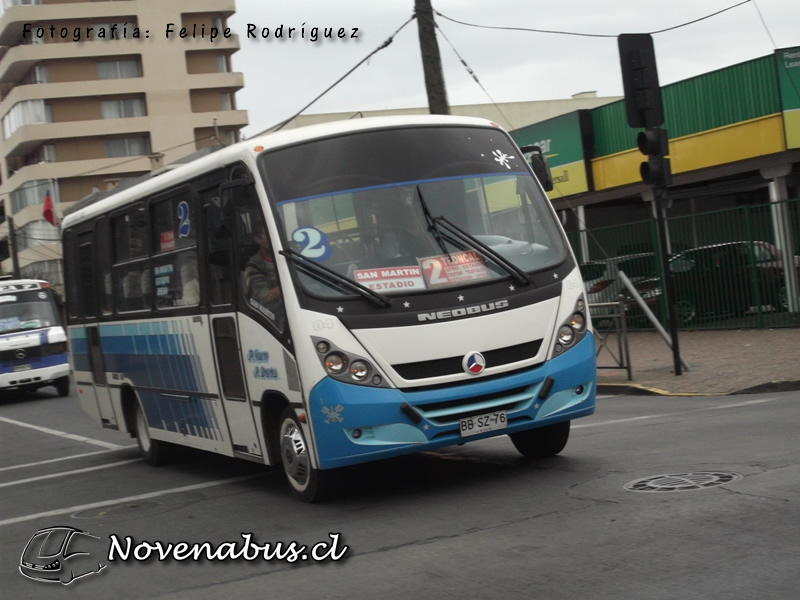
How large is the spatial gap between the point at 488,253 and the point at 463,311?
22.5 inches

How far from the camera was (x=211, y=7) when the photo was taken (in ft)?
261

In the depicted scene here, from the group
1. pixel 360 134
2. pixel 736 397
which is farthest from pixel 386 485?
pixel 736 397

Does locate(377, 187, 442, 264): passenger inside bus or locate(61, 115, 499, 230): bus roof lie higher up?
locate(61, 115, 499, 230): bus roof

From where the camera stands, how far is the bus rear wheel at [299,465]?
8.55 m

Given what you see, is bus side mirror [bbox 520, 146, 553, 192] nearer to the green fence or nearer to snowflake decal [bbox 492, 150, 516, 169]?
snowflake decal [bbox 492, 150, 516, 169]

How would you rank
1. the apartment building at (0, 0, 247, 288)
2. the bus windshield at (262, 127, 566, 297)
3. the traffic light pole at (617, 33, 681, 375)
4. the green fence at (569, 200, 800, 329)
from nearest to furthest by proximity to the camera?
the bus windshield at (262, 127, 566, 297)
the traffic light pole at (617, 33, 681, 375)
the green fence at (569, 200, 800, 329)
the apartment building at (0, 0, 247, 288)

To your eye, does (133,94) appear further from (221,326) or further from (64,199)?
(221,326)

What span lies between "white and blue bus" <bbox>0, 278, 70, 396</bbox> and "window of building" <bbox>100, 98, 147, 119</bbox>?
160 ft

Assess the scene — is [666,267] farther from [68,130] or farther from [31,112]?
[31,112]

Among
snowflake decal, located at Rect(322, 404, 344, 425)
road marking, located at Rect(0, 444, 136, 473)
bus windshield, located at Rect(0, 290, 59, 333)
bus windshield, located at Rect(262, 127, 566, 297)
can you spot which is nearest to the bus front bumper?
snowflake decal, located at Rect(322, 404, 344, 425)

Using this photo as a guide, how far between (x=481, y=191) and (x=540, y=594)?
13.7ft

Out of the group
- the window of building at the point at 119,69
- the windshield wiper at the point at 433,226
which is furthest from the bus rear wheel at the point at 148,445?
the window of building at the point at 119,69

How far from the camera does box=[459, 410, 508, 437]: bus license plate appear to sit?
833 centimetres

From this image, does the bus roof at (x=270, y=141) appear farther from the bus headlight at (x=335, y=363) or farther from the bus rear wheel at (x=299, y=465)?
the bus rear wheel at (x=299, y=465)
